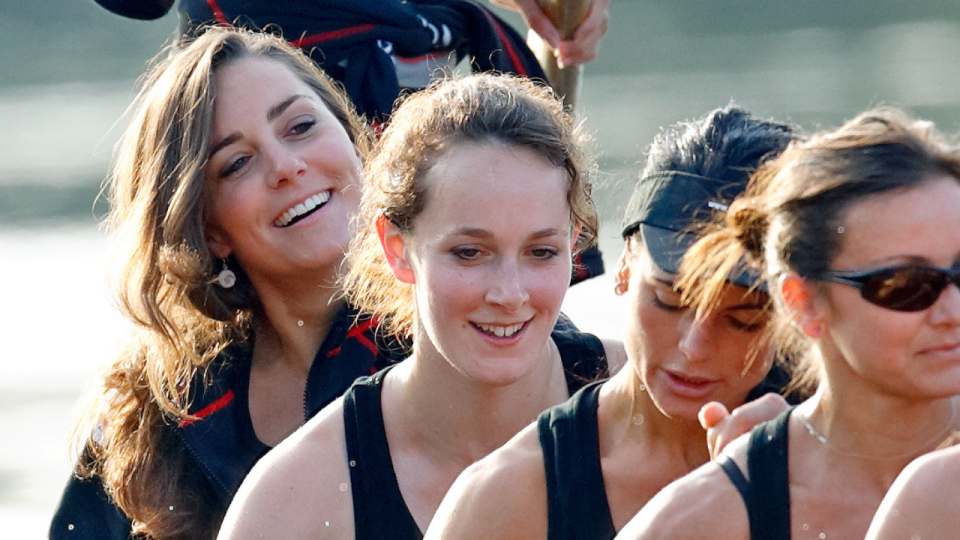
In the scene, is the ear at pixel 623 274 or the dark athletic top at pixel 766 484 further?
the ear at pixel 623 274

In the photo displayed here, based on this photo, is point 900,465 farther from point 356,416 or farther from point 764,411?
point 356,416

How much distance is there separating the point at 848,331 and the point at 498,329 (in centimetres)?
46

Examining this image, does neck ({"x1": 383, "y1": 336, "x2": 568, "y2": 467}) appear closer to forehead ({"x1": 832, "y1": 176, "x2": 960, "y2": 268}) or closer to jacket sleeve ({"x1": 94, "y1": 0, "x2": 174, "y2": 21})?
forehead ({"x1": 832, "y1": 176, "x2": 960, "y2": 268})

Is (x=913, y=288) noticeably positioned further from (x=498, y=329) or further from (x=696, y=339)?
(x=498, y=329)

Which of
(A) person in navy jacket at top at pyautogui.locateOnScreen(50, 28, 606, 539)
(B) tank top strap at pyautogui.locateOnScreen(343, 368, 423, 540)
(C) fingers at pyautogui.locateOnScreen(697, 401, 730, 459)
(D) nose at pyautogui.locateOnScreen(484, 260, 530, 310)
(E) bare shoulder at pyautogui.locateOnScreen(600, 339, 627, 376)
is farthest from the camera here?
(A) person in navy jacket at top at pyautogui.locateOnScreen(50, 28, 606, 539)

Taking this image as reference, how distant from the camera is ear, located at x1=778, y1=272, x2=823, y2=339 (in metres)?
1.52

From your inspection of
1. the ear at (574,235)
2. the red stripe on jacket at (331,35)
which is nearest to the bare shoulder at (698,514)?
the ear at (574,235)

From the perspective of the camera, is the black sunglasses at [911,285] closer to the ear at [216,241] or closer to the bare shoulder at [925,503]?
the bare shoulder at [925,503]

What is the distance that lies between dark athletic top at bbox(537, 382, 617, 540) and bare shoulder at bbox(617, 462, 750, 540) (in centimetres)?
18

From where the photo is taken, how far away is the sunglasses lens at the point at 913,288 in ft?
4.65

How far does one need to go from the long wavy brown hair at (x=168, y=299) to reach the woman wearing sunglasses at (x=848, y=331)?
3.17 ft

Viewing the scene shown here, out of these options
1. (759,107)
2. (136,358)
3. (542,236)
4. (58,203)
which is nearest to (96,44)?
(58,203)

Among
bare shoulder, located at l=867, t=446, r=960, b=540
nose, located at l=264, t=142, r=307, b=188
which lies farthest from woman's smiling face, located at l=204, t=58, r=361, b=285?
bare shoulder, located at l=867, t=446, r=960, b=540

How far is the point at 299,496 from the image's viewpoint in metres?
1.87
